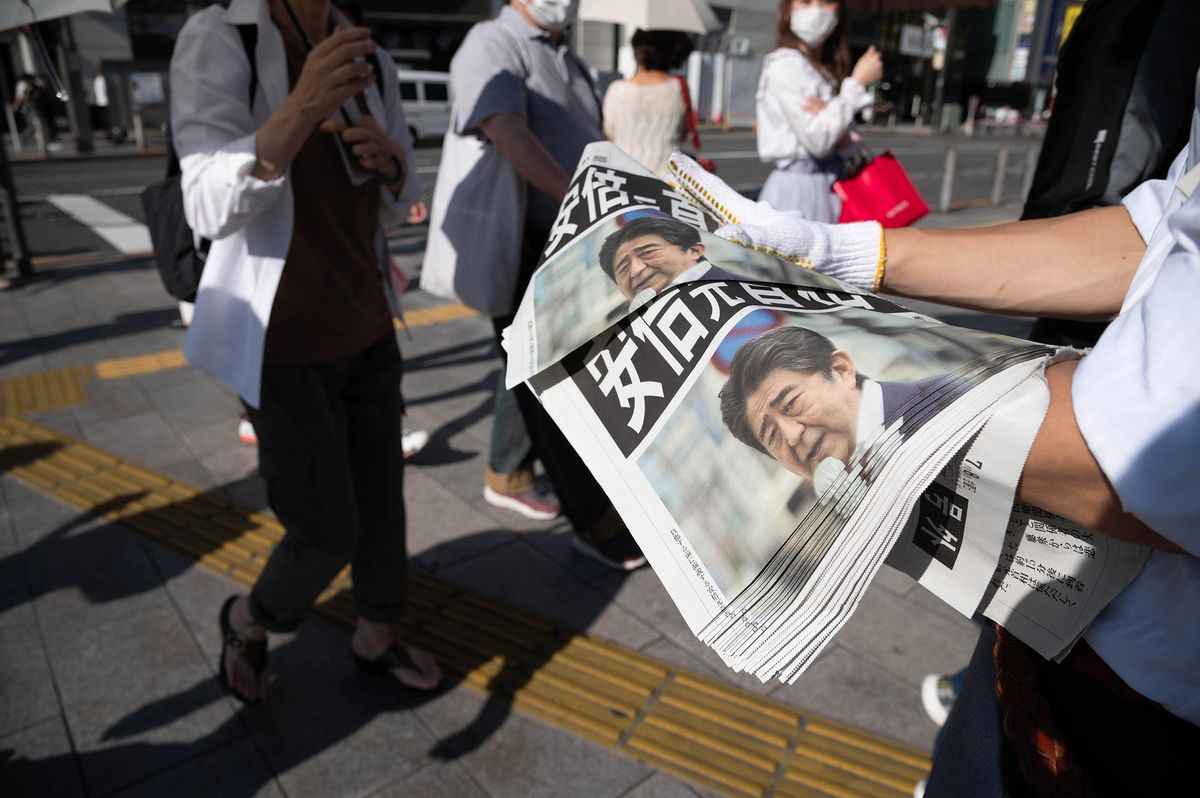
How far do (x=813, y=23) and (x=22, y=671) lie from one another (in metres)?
3.69

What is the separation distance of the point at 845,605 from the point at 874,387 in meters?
0.22

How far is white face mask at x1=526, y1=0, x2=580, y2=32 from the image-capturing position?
2.67 m

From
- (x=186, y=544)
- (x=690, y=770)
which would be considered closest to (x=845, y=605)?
(x=690, y=770)

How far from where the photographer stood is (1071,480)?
73 centimetres

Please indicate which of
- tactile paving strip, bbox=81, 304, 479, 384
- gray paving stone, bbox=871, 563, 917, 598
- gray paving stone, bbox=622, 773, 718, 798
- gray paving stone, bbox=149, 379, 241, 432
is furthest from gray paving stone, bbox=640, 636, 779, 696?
gray paving stone, bbox=149, 379, 241, 432

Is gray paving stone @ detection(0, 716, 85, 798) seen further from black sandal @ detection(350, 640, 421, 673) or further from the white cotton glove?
the white cotton glove

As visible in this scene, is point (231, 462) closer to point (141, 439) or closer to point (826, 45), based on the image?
point (141, 439)

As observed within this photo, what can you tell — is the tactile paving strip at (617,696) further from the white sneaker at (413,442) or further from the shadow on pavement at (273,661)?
the white sneaker at (413,442)

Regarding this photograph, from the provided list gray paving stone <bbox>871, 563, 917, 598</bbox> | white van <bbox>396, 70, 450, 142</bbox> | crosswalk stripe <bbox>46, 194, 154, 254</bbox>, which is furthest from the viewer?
white van <bbox>396, 70, 450, 142</bbox>

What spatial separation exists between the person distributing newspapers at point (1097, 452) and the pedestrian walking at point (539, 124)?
54.1 inches

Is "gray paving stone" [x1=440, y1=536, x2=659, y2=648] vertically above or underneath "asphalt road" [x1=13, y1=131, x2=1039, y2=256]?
underneath

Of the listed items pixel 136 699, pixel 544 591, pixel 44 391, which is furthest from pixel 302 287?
pixel 44 391

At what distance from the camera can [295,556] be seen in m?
2.11

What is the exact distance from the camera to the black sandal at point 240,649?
227 centimetres
